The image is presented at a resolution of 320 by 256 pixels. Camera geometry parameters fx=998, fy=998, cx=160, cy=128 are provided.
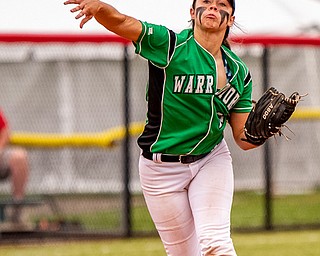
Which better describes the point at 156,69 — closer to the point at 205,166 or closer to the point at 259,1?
the point at 205,166

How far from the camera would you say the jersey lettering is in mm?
5242

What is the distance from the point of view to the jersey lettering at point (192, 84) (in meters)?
5.24

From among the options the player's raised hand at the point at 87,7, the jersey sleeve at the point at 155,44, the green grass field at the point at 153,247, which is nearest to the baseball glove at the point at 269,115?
the jersey sleeve at the point at 155,44

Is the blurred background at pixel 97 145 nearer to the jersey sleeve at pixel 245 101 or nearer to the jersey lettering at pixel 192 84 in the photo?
the jersey sleeve at pixel 245 101

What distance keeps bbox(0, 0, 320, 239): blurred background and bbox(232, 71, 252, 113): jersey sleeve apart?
4256 mm

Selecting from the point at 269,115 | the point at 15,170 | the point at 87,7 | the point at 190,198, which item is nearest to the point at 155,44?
the point at 87,7

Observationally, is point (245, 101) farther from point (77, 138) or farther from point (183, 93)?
point (77, 138)

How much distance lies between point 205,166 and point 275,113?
0.47m

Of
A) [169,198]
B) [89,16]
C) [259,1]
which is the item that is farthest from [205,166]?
[259,1]

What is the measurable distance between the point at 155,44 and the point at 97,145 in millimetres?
5222

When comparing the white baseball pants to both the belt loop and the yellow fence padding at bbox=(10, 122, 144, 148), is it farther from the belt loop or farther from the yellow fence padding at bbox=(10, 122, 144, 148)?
the yellow fence padding at bbox=(10, 122, 144, 148)

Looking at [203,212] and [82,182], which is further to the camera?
[82,182]

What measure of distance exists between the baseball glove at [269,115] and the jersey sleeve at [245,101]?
11cm

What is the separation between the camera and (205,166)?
5.38 m
